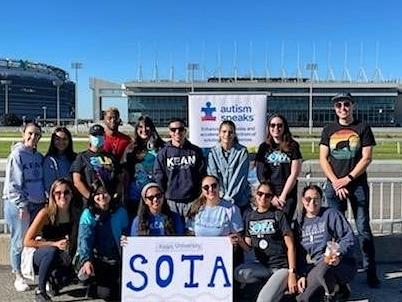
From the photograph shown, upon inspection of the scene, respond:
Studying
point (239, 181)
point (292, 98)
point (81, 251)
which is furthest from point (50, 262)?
point (292, 98)

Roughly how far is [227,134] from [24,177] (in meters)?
2.29

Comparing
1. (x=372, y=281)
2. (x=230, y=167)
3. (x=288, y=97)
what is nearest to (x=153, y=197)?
(x=230, y=167)

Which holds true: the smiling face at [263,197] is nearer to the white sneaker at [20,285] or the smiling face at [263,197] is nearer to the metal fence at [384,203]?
the metal fence at [384,203]

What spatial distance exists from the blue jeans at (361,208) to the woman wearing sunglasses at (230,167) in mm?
1033

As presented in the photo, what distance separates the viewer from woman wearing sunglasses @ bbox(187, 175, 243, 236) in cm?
582

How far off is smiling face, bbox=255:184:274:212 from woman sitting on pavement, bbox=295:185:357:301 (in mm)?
422

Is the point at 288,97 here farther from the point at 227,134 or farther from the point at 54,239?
the point at 54,239

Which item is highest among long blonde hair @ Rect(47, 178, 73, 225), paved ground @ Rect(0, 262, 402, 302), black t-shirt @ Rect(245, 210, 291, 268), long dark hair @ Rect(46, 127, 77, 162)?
long dark hair @ Rect(46, 127, 77, 162)

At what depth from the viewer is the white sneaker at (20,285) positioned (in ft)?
20.6

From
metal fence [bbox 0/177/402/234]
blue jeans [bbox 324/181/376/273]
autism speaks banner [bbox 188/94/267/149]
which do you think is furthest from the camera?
autism speaks banner [bbox 188/94/267/149]

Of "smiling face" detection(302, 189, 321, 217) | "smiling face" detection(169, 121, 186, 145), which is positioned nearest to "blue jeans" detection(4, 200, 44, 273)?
"smiling face" detection(169, 121, 186, 145)

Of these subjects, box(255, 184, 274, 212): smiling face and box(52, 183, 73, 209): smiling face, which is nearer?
box(255, 184, 274, 212): smiling face

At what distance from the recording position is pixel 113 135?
6965 millimetres

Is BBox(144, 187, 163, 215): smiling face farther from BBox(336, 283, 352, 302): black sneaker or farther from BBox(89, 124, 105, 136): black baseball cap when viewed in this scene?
BBox(336, 283, 352, 302): black sneaker
